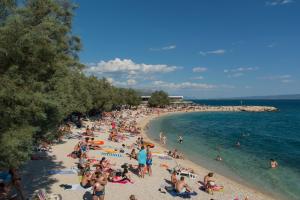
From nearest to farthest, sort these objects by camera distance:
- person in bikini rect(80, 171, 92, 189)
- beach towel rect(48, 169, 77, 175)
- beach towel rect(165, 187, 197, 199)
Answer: person in bikini rect(80, 171, 92, 189) → beach towel rect(165, 187, 197, 199) → beach towel rect(48, 169, 77, 175)

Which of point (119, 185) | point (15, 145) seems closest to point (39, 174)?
point (119, 185)

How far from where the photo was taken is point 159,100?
12619 centimetres

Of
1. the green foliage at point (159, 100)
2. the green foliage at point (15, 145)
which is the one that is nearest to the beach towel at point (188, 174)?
the green foliage at point (15, 145)

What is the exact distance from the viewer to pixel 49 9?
11.4 m

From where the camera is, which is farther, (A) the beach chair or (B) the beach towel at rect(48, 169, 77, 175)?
(B) the beach towel at rect(48, 169, 77, 175)

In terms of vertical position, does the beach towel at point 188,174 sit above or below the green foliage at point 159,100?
below

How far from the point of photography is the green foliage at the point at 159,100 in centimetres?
12619

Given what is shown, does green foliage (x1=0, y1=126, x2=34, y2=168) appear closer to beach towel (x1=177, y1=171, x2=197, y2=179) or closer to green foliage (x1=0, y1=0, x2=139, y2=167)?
green foliage (x1=0, y1=0, x2=139, y2=167)

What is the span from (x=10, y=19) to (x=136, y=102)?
102 meters

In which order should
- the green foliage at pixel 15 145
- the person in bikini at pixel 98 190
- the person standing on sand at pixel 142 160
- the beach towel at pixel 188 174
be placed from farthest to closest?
the beach towel at pixel 188 174, the person standing on sand at pixel 142 160, the person in bikini at pixel 98 190, the green foliage at pixel 15 145

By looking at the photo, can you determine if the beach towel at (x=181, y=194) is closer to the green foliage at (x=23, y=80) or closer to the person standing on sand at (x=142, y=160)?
the person standing on sand at (x=142, y=160)

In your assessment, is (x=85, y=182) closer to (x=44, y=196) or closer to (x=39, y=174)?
(x=44, y=196)

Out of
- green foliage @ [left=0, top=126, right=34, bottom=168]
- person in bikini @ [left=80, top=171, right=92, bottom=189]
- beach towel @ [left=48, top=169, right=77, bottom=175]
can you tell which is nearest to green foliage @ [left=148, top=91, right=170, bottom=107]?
beach towel @ [left=48, top=169, right=77, bottom=175]

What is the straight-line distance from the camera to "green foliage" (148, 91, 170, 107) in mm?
126188
